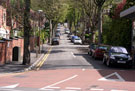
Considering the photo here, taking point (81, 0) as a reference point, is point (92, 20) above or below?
below

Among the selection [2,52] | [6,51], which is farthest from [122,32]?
[2,52]

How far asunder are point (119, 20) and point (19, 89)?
29.2 m

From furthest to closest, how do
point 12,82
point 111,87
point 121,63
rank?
point 121,63 → point 12,82 → point 111,87

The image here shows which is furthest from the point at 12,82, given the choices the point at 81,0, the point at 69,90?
the point at 81,0

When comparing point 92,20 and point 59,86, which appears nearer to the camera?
point 59,86

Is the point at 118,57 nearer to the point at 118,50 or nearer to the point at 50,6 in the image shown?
the point at 118,50

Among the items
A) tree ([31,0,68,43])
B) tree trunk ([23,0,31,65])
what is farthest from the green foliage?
tree ([31,0,68,43])

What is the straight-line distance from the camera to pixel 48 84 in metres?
14.1

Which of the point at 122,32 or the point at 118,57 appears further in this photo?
the point at 122,32

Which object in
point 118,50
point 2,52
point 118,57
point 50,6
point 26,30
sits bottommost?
point 118,57

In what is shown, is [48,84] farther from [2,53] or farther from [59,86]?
[2,53]

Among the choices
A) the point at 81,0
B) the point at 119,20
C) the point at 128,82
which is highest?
the point at 81,0

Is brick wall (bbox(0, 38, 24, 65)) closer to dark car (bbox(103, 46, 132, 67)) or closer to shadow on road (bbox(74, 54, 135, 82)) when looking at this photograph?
shadow on road (bbox(74, 54, 135, 82))

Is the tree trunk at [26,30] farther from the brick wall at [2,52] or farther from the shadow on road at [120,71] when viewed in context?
the shadow on road at [120,71]
